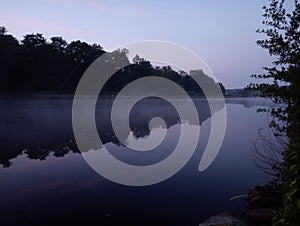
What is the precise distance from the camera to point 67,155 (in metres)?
15.5

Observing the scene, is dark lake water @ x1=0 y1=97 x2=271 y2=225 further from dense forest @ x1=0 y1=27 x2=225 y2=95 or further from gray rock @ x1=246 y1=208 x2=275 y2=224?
dense forest @ x1=0 y1=27 x2=225 y2=95

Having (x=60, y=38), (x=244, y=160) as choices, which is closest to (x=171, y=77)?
(x=60, y=38)

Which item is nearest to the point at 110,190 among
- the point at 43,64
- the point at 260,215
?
the point at 260,215

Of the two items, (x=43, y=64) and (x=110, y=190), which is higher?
(x=43, y=64)

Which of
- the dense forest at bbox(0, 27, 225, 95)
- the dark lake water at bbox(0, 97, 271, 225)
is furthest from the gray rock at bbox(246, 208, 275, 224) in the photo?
the dense forest at bbox(0, 27, 225, 95)

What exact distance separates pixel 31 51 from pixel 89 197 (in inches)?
2075

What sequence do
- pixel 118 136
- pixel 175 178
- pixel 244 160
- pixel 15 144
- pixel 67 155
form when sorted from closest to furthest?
pixel 175 178, pixel 244 160, pixel 67 155, pixel 15 144, pixel 118 136

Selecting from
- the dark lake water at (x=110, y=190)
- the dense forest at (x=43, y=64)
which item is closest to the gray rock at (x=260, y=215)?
the dark lake water at (x=110, y=190)

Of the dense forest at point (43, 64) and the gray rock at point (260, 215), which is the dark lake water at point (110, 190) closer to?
the gray rock at point (260, 215)

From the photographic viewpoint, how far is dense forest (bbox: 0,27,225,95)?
5009 cm

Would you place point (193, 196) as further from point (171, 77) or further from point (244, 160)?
point (171, 77)

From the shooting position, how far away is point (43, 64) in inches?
2206

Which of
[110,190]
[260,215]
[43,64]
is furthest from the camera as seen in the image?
[43,64]

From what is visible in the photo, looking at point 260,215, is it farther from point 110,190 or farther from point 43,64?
point 43,64
